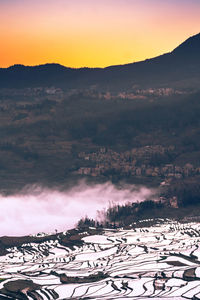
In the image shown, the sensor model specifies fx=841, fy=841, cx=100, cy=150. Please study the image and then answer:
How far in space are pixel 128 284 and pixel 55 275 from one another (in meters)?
23.8

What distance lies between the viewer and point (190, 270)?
182000mm

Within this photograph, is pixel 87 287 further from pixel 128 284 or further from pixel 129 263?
pixel 129 263

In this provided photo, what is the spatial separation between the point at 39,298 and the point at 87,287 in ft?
41.1

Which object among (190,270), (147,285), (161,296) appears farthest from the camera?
(190,270)

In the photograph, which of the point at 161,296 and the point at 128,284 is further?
the point at 128,284

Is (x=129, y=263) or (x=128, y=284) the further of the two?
(x=129, y=263)

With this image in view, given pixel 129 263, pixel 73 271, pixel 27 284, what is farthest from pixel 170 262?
pixel 27 284

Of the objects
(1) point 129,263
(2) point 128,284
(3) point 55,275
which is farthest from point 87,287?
(1) point 129,263

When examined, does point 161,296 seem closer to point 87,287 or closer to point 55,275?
point 87,287

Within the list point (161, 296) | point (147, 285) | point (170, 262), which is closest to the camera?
point (161, 296)

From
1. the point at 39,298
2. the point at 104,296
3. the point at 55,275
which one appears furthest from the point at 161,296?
the point at 55,275

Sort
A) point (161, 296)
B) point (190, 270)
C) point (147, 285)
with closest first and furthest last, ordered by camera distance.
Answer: point (161, 296) < point (147, 285) < point (190, 270)

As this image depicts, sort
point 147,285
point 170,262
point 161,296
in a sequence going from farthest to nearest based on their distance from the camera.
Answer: point 170,262 → point 147,285 → point 161,296

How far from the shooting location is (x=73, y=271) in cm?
19125
